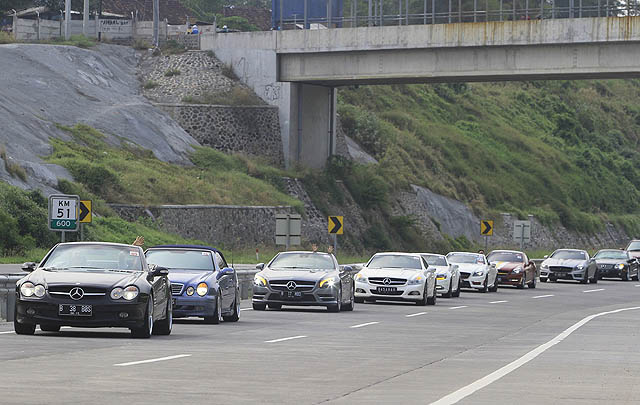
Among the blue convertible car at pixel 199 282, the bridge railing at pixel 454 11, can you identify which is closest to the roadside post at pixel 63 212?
the blue convertible car at pixel 199 282

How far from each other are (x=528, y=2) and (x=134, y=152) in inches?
788

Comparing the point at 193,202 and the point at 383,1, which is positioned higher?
the point at 383,1

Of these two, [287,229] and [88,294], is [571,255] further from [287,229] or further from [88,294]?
[88,294]

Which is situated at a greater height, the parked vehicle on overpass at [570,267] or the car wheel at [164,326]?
the car wheel at [164,326]

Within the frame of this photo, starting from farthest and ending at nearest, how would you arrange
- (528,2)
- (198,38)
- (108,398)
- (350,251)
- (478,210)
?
(478,210) < (198,38) < (350,251) < (528,2) < (108,398)

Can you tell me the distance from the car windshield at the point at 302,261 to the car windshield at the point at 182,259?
5.46 metres

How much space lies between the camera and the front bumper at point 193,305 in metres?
24.6

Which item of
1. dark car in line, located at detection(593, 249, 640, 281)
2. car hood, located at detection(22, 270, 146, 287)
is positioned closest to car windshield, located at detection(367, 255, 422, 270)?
car hood, located at detection(22, 270, 146, 287)

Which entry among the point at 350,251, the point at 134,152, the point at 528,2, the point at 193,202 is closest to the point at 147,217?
the point at 193,202

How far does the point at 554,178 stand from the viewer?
10369 centimetres

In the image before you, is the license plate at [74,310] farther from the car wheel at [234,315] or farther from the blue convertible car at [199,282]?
the car wheel at [234,315]

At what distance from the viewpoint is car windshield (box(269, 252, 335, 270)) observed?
3150cm

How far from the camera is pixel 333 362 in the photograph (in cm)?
1694

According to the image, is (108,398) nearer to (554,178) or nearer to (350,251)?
(350,251)
